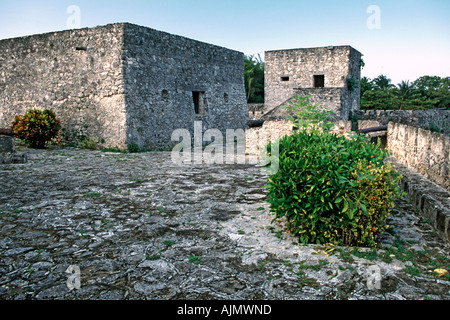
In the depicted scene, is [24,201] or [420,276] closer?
[420,276]

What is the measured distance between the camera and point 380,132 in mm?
8781

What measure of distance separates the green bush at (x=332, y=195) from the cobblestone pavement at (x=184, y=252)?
0.66ft

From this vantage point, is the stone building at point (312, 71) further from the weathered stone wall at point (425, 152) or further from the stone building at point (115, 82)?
the weathered stone wall at point (425, 152)

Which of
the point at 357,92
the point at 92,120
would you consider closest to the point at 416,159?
the point at 92,120

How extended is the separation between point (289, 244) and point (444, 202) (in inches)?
75.5

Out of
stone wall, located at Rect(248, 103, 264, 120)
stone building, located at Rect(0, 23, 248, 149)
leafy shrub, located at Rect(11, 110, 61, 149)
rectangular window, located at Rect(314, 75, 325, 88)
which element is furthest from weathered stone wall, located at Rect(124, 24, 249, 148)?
rectangular window, located at Rect(314, 75, 325, 88)

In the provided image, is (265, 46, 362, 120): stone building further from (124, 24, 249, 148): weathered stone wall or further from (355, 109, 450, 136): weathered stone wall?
(124, 24, 249, 148): weathered stone wall

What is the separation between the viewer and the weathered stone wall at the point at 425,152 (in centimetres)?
490

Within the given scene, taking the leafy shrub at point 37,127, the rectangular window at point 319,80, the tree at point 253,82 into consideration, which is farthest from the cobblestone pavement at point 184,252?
the tree at point 253,82

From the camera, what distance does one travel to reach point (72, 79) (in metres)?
12.1

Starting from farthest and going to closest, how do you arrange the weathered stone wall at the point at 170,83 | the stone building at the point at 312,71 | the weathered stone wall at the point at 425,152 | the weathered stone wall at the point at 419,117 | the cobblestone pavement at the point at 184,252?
the stone building at the point at 312,71 < the weathered stone wall at the point at 419,117 < the weathered stone wall at the point at 170,83 < the weathered stone wall at the point at 425,152 < the cobblestone pavement at the point at 184,252

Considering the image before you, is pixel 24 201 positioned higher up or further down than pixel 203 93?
further down
